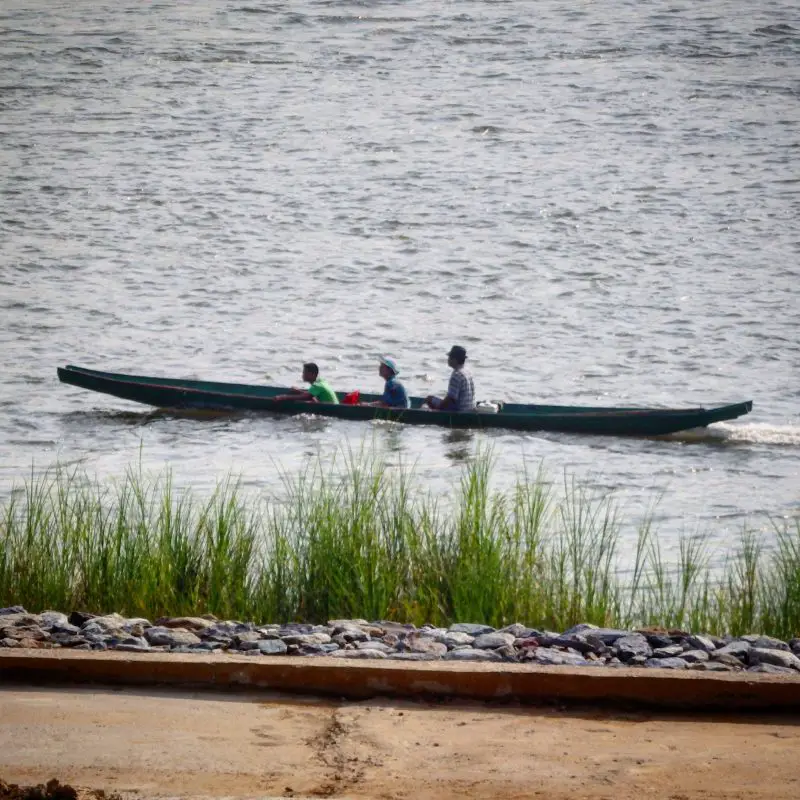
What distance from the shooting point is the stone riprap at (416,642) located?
4949mm

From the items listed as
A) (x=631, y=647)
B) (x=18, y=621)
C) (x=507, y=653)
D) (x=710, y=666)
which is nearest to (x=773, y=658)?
(x=710, y=666)

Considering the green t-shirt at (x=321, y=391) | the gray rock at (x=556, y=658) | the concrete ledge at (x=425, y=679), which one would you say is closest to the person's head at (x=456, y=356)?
the green t-shirt at (x=321, y=391)

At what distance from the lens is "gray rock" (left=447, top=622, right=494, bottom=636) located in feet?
17.9

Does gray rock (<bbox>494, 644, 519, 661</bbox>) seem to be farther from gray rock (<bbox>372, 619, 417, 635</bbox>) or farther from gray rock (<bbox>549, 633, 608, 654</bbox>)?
gray rock (<bbox>372, 619, 417, 635</bbox>)

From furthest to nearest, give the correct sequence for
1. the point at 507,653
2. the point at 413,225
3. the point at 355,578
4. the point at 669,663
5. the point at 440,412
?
the point at 413,225
the point at 440,412
the point at 355,578
the point at 507,653
the point at 669,663

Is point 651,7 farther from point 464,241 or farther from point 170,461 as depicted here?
point 170,461

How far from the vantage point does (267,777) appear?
12.7 ft

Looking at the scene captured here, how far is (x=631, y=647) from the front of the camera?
5.12 m

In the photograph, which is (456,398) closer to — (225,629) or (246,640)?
(225,629)

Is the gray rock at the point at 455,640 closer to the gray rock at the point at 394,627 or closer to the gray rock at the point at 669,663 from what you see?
the gray rock at the point at 394,627

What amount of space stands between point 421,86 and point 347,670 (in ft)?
126

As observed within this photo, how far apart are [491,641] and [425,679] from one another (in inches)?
26.3

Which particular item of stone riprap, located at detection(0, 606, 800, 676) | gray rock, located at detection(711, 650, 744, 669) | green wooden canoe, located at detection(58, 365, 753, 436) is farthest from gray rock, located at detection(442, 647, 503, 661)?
green wooden canoe, located at detection(58, 365, 753, 436)

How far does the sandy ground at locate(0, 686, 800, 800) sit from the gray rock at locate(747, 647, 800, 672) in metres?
0.60
